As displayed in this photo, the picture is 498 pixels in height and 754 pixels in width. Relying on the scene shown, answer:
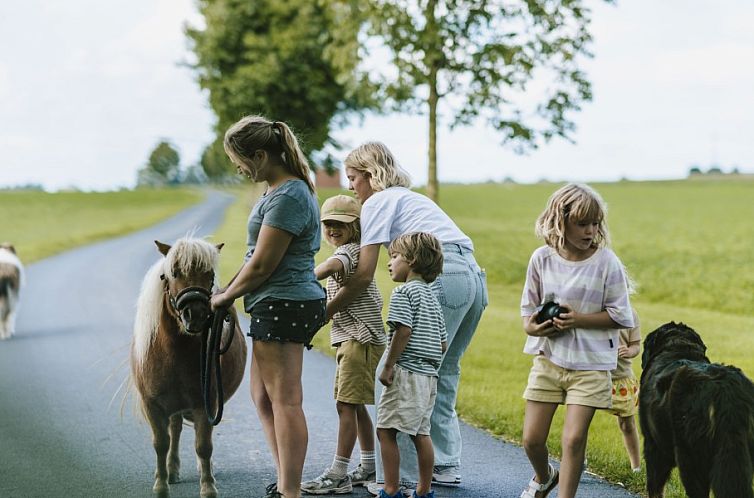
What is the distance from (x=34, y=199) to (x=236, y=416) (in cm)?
7796

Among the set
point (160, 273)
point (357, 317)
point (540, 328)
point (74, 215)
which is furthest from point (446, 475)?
point (74, 215)

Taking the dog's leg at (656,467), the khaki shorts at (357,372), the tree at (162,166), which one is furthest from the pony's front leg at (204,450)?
the tree at (162,166)

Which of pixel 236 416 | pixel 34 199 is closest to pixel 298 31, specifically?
pixel 236 416

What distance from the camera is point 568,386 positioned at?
15.2ft

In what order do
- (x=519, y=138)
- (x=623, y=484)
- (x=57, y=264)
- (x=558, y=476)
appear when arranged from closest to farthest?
(x=558, y=476), (x=623, y=484), (x=519, y=138), (x=57, y=264)

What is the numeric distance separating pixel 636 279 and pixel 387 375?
763 inches

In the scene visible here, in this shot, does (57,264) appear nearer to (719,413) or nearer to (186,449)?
(186,449)

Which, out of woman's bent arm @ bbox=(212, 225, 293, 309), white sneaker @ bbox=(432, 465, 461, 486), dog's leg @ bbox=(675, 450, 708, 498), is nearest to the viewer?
dog's leg @ bbox=(675, 450, 708, 498)

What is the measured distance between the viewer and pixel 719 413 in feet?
13.1

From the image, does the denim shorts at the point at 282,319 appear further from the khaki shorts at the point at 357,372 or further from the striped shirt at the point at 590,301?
the striped shirt at the point at 590,301

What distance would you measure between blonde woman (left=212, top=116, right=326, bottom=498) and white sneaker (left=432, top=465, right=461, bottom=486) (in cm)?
112

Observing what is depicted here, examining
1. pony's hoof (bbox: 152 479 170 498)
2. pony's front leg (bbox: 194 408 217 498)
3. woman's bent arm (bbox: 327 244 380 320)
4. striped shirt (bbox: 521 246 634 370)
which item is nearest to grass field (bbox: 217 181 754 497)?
striped shirt (bbox: 521 246 634 370)

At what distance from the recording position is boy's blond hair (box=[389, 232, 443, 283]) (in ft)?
16.1

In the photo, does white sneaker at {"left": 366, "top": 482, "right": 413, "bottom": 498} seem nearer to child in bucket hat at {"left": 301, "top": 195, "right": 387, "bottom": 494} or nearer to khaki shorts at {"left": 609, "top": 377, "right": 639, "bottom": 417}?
child in bucket hat at {"left": 301, "top": 195, "right": 387, "bottom": 494}
